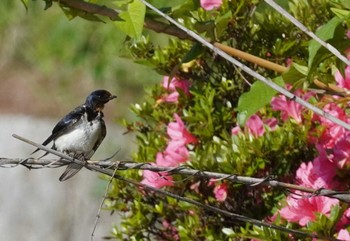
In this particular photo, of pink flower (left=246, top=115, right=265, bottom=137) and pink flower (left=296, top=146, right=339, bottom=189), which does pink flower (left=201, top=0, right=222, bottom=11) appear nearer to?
pink flower (left=246, top=115, right=265, bottom=137)

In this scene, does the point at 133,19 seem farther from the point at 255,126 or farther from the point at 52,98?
the point at 52,98

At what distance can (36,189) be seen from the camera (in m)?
8.31

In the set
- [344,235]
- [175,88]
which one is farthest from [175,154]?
[344,235]

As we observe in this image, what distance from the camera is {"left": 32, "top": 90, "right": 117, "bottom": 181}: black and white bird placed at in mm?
3506

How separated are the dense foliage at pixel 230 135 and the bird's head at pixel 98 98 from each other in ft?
0.37

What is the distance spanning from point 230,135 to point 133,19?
0.86 metres

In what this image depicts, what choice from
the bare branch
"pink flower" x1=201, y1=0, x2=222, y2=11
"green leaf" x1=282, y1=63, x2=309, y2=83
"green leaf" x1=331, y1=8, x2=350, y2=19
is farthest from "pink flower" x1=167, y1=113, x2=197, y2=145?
"green leaf" x1=331, y1=8, x2=350, y2=19

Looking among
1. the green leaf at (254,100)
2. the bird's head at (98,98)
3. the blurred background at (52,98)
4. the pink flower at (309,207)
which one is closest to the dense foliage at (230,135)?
the pink flower at (309,207)

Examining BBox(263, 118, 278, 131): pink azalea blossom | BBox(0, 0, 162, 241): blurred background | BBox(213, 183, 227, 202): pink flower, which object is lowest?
BBox(0, 0, 162, 241): blurred background

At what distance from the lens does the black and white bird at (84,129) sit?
3.51m

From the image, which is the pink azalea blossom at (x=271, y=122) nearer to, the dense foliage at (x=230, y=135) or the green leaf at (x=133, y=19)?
the dense foliage at (x=230, y=135)

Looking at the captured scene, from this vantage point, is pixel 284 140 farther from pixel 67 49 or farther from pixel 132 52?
pixel 67 49

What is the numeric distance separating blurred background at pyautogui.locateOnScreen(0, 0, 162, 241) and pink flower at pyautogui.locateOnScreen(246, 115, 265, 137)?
3.04 metres

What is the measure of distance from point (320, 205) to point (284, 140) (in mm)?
400
